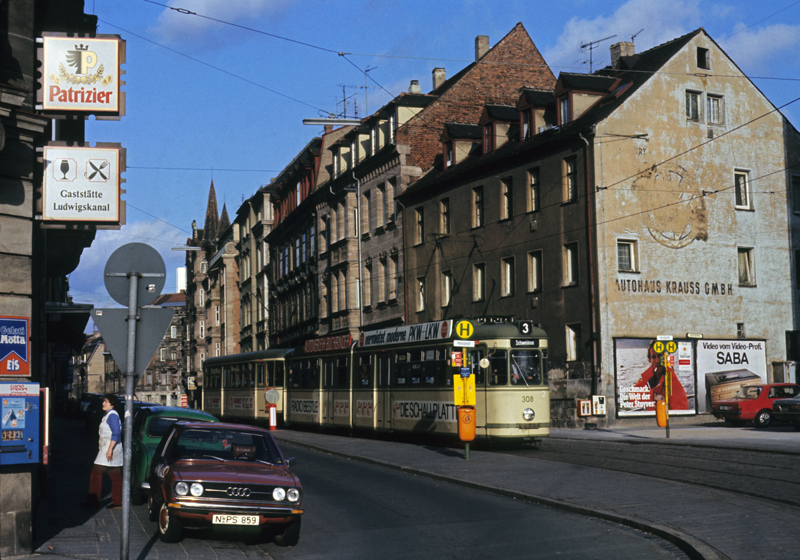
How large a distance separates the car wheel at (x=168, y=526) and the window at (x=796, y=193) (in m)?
34.9

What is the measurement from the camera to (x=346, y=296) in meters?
52.8

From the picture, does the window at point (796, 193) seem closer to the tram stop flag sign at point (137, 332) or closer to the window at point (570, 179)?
the window at point (570, 179)

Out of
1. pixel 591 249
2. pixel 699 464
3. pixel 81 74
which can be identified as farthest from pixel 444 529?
pixel 591 249

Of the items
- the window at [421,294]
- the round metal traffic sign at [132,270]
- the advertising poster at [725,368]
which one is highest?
the window at [421,294]

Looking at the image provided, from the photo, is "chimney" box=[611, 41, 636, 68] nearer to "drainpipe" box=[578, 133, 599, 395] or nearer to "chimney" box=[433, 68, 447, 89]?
"drainpipe" box=[578, 133, 599, 395]

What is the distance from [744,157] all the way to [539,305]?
10202 mm

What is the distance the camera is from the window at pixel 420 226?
151 feet

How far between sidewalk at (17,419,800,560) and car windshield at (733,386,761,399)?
924 centimetres

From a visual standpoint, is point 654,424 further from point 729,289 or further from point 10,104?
point 10,104

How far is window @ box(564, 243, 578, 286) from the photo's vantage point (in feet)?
120

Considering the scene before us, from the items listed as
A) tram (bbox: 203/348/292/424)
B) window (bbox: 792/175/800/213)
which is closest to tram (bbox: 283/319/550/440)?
tram (bbox: 203/348/292/424)

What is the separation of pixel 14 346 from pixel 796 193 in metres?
36.5

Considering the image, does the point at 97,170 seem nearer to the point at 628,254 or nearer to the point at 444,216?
the point at 628,254

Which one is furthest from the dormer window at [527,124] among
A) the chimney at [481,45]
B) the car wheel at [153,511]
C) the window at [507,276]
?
the car wheel at [153,511]
